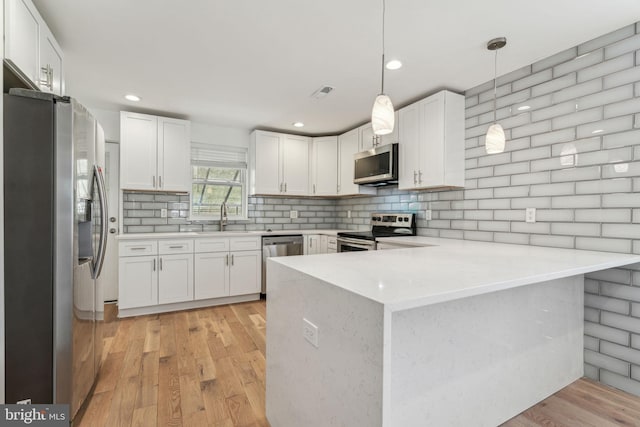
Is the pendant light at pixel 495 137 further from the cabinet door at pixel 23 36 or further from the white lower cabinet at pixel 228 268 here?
the white lower cabinet at pixel 228 268

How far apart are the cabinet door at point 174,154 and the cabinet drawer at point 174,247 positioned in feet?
2.19

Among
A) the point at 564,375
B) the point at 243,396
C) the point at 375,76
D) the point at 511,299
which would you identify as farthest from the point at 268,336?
the point at 375,76

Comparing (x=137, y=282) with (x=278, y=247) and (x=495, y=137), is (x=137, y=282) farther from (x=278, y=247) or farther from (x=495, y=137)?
(x=495, y=137)

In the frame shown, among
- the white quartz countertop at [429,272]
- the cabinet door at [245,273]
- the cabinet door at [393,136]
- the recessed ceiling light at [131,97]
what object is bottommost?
the cabinet door at [245,273]

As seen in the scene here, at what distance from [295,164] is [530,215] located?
297cm

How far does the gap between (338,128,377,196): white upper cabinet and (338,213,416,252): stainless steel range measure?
0.47 m

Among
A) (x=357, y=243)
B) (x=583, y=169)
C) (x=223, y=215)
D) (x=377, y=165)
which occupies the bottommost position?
(x=357, y=243)

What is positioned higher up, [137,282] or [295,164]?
[295,164]

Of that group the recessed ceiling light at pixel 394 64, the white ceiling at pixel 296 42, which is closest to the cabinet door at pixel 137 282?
the white ceiling at pixel 296 42

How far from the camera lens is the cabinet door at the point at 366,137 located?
3.76 meters

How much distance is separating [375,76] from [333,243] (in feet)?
7.01

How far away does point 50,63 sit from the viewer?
1948 millimetres

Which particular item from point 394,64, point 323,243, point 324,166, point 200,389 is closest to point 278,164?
point 324,166

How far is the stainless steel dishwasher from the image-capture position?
155 inches
